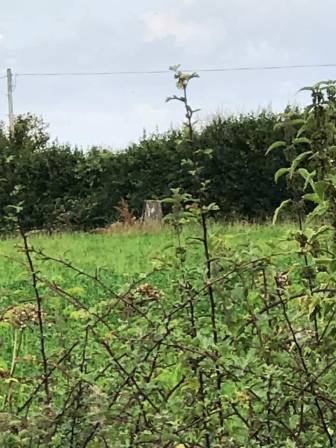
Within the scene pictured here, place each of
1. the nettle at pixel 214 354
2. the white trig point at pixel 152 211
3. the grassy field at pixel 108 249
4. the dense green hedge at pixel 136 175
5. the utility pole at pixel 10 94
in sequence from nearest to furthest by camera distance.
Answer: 1. the nettle at pixel 214 354
2. the grassy field at pixel 108 249
3. the white trig point at pixel 152 211
4. the dense green hedge at pixel 136 175
5. the utility pole at pixel 10 94

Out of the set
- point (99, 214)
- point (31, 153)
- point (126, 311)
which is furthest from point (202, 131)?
point (126, 311)

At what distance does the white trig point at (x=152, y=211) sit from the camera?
56.2 ft

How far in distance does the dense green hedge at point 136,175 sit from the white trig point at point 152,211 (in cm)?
51

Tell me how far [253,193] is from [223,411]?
15665 millimetres

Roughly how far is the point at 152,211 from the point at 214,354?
15447 mm

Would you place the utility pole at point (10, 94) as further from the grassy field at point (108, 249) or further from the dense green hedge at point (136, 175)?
the grassy field at point (108, 249)

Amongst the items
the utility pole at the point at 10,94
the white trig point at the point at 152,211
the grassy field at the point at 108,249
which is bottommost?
the grassy field at the point at 108,249

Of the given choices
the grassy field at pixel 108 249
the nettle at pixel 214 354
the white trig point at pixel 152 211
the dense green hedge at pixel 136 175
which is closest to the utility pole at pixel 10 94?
the dense green hedge at pixel 136 175

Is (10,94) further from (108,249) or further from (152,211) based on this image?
(108,249)

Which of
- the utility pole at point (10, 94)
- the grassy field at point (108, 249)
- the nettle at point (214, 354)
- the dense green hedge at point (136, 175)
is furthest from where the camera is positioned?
the utility pole at point (10, 94)

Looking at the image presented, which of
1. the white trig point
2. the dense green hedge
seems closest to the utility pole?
the dense green hedge

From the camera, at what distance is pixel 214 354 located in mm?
1990

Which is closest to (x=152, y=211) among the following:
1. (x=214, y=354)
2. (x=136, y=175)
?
(x=136, y=175)

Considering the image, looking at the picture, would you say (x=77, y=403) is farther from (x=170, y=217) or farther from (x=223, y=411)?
(x=170, y=217)
